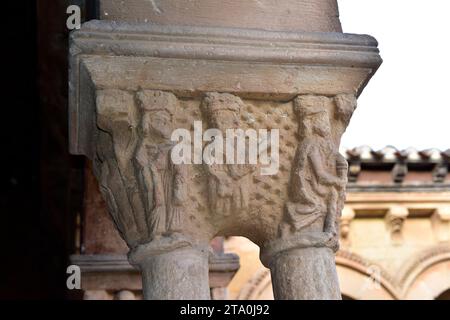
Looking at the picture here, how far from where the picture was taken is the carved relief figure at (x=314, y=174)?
2.21 meters

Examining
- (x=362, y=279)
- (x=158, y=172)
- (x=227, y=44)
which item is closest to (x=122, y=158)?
(x=158, y=172)

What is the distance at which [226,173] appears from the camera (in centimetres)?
217

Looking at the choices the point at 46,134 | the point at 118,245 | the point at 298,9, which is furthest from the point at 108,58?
the point at 46,134

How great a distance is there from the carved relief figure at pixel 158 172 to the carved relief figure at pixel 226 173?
91 millimetres

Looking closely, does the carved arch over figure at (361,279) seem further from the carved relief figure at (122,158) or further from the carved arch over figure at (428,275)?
the carved relief figure at (122,158)

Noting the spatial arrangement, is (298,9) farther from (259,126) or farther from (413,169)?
(413,169)

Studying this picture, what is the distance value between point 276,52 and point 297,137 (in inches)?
10.2

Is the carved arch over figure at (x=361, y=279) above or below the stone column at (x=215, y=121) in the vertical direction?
above

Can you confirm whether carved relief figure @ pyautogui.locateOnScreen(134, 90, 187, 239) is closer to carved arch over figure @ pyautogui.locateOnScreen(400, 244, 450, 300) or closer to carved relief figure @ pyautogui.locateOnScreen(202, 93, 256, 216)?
carved relief figure @ pyautogui.locateOnScreen(202, 93, 256, 216)

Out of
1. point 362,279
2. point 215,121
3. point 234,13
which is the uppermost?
point 362,279

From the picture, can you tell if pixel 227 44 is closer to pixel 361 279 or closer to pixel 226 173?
pixel 226 173

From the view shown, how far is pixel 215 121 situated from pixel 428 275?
5.71 metres

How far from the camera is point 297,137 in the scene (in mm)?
2266

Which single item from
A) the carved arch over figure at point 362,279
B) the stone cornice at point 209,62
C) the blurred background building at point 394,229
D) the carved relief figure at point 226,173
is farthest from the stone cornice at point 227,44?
the carved arch over figure at point 362,279
